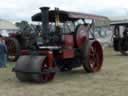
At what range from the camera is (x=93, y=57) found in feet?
39.3

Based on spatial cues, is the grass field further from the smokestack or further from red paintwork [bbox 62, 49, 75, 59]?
the smokestack

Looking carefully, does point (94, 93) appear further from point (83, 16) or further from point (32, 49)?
point (83, 16)

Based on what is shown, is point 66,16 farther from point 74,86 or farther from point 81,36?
point 74,86

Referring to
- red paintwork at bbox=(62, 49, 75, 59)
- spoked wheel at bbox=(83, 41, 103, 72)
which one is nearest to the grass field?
spoked wheel at bbox=(83, 41, 103, 72)

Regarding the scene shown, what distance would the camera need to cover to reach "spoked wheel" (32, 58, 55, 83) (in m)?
9.62

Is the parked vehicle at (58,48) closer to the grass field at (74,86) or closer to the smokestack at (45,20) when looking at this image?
the smokestack at (45,20)

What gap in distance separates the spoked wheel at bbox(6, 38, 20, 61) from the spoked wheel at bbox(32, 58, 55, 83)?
6.86m

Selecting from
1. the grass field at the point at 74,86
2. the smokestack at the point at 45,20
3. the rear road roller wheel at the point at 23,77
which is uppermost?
the smokestack at the point at 45,20

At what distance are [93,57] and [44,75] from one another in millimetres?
2539

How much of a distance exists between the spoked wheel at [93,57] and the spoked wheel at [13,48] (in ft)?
17.9

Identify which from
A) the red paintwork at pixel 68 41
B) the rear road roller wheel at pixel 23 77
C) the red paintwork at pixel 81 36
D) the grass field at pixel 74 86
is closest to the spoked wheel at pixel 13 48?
the grass field at pixel 74 86

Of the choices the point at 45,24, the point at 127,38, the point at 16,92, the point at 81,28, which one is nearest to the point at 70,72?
the point at 81,28

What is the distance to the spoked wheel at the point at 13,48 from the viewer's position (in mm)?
16828

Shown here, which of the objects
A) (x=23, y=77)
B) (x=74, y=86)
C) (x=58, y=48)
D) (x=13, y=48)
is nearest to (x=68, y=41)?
(x=58, y=48)
